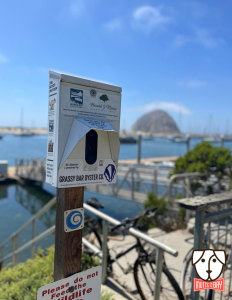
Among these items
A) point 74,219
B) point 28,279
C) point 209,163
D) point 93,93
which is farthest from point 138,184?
point 93,93

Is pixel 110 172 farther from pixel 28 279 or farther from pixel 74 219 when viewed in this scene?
pixel 28 279

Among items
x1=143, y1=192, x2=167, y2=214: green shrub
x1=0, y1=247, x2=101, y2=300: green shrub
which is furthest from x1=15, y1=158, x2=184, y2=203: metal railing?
x1=0, y1=247, x2=101, y2=300: green shrub

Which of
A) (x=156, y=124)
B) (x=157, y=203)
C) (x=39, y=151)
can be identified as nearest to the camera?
(x=157, y=203)

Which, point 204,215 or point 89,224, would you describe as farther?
point 89,224

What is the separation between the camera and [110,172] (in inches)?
64.6

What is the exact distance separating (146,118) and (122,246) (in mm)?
147310

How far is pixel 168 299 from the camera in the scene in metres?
2.97

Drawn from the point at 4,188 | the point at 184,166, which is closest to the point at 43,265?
the point at 184,166

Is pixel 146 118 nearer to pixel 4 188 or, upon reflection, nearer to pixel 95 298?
pixel 4 188

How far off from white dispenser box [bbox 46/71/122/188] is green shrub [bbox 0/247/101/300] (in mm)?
1582

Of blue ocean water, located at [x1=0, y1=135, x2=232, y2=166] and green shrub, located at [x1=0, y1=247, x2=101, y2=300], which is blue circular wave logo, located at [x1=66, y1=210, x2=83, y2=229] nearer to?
green shrub, located at [x1=0, y1=247, x2=101, y2=300]

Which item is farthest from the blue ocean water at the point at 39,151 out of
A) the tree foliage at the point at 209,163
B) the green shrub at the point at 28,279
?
the green shrub at the point at 28,279

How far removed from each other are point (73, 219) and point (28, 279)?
175cm

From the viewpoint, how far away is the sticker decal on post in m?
1.53
